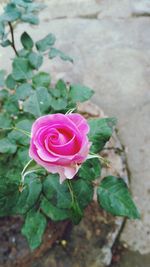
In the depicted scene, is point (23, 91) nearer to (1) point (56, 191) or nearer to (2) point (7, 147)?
(2) point (7, 147)

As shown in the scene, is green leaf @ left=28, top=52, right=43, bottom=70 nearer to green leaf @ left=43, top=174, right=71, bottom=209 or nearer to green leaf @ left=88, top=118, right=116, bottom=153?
green leaf @ left=88, top=118, right=116, bottom=153

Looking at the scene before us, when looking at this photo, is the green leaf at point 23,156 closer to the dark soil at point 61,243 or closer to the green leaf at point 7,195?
the green leaf at point 7,195

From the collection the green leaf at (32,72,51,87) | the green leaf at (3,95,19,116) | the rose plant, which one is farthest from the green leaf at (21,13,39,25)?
the green leaf at (3,95,19,116)

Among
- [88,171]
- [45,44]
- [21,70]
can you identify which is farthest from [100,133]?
[45,44]

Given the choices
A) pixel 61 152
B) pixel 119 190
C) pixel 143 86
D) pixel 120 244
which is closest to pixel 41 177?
pixel 119 190

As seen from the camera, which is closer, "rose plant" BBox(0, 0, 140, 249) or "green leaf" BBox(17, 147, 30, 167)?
"rose plant" BBox(0, 0, 140, 249)

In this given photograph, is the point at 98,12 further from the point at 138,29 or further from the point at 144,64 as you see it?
the point at 144,64
